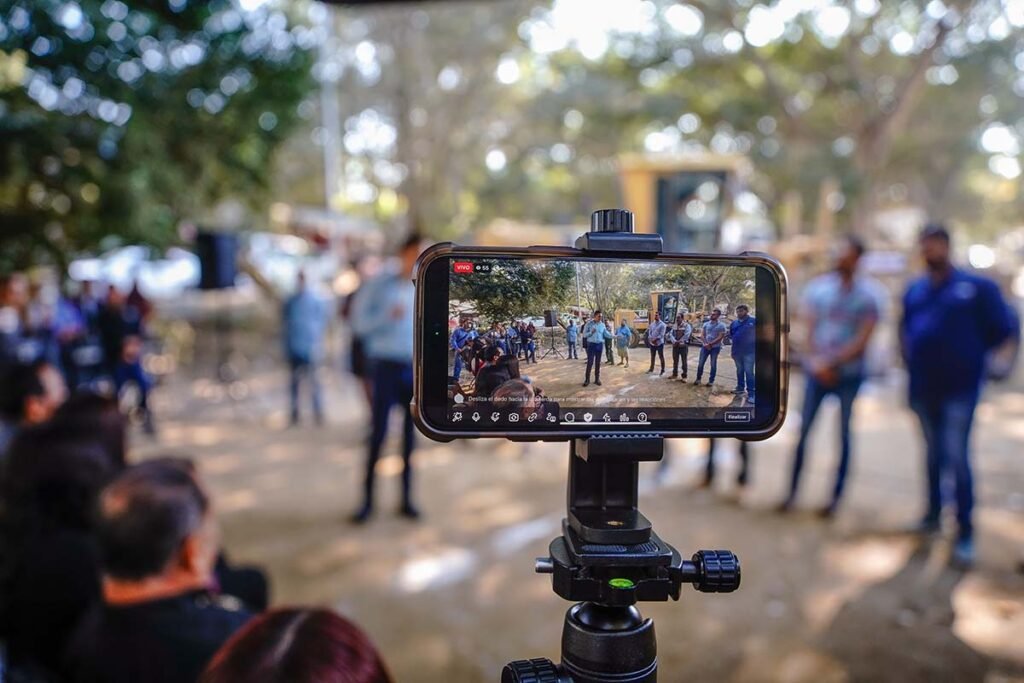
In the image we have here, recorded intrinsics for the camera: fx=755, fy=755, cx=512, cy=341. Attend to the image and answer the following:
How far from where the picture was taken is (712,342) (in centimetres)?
103

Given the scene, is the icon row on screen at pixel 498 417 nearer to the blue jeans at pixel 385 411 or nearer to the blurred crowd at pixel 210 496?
the blurred crowd at pixel 210 496

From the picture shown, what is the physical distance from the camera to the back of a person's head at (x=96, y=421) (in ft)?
8.87

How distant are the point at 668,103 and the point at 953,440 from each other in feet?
40.5

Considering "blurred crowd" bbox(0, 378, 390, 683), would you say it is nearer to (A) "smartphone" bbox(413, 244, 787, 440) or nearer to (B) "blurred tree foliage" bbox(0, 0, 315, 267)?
(A) "smartphone" bbox(413, 244, 787, 440)

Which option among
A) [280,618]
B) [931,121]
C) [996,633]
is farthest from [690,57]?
[280,618]

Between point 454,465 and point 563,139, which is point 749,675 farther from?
point 563,139

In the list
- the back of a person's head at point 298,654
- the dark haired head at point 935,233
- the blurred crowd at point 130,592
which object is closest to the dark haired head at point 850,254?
the dark haired head at point 935,233

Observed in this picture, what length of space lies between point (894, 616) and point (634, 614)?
106 inches

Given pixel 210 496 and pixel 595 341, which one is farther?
→ pixel 210 496

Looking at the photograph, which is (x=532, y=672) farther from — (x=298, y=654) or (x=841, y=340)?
(x=841, y=340)

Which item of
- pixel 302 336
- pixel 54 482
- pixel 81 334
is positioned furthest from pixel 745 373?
pixel 81 334

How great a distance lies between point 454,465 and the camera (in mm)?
5676

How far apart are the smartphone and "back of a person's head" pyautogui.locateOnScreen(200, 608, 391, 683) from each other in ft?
1.37

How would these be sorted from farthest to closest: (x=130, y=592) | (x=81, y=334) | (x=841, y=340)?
(x=81, y=334) → (x=841, y=340) → (x=130, y=592)
